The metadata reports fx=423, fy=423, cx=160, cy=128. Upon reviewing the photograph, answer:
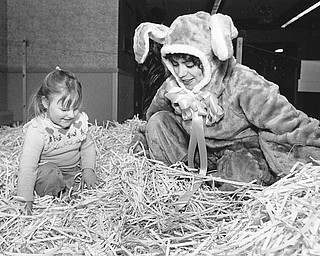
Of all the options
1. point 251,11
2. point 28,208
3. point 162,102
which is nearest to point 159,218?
point 28,208

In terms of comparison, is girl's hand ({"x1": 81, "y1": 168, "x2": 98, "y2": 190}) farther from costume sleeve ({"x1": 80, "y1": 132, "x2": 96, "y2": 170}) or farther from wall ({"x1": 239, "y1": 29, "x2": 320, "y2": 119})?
wall ({"x1": 239, "y1": 29, "x2": 320, "y2": 119})

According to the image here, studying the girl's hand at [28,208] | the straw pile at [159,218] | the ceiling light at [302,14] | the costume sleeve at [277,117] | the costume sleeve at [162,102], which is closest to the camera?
the straw pile at [159,218]

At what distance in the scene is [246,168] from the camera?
120cm

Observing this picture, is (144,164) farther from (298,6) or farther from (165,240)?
(298,6)

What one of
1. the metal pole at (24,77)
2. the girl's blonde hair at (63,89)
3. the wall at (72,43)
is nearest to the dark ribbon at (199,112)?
the girl's blonde hair at (63,89)

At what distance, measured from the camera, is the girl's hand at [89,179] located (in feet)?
4.01

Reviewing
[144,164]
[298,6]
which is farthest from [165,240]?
[298,6]

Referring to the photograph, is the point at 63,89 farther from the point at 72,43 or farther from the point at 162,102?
the point at 72,43

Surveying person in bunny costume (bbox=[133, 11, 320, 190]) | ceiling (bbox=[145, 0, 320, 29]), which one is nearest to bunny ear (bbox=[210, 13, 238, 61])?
person in bunny costume (bbox=[133, 11, 320, 190])

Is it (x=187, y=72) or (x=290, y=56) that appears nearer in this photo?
(x=187, y=72)

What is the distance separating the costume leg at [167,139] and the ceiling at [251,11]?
74cm

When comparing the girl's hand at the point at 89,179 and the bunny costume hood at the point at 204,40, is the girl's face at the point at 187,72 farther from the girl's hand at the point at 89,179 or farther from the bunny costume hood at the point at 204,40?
the girl's hand at the point at 89,179

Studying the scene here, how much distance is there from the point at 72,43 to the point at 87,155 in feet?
4.11

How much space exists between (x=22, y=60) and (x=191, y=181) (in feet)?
5.23
